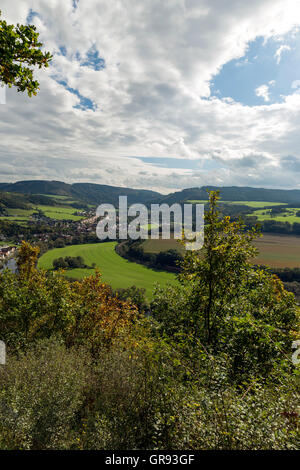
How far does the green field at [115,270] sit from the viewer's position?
3592 inches

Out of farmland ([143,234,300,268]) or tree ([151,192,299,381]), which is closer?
tree ([151,192,299,381])

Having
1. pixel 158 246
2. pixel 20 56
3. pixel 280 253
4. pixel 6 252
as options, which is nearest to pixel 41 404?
pixel 20 56

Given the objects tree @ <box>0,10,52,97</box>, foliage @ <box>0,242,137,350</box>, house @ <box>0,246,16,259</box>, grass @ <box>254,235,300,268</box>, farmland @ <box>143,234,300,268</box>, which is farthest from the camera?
house @ <box>0,246,16,259</box>

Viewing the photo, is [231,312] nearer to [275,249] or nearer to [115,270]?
[115,270]

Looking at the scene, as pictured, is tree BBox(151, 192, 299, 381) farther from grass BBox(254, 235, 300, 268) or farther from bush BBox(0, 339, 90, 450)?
grass BBox(254, 235, 300, 268)

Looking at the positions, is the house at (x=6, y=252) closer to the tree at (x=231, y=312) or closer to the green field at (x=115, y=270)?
the green field at (x=115, y=270)

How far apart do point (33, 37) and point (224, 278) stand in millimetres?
11328

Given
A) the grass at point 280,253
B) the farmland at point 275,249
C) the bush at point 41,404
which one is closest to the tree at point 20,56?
the bush at point 41,404

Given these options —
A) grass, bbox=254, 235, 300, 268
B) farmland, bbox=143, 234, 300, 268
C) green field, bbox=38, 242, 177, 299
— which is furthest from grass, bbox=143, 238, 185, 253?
grass, bbox=254, 235, 300, 268

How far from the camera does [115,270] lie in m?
108

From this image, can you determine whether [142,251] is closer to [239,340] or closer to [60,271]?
[60,271]

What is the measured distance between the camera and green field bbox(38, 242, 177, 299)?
91.2m

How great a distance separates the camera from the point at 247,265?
1002 centimetres

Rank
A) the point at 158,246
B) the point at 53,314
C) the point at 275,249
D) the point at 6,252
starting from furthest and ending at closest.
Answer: the point at 158,246
the point at 6,252
the point at 275,249
the point at 53,314
